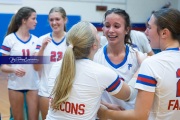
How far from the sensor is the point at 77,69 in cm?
144

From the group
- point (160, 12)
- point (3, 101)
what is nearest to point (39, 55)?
point (160, 12)

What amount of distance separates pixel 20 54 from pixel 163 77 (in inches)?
83.3

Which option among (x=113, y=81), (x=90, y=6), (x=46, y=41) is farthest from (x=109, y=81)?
(x=90, y=6)

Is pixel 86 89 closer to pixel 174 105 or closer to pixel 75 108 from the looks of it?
pixel 75 108

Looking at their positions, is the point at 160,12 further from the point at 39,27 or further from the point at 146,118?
the point at 39,27

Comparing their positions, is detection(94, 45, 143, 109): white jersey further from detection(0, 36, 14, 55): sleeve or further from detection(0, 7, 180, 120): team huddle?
detection(0, 36, 14, 55): sleeve

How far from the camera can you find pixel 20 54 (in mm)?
3102

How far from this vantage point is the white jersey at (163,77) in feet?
4.42

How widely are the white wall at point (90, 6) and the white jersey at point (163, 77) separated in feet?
15.2

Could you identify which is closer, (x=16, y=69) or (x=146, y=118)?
(x=146, y=118)

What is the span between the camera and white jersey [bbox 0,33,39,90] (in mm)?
3090

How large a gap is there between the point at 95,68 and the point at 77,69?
0.32ft

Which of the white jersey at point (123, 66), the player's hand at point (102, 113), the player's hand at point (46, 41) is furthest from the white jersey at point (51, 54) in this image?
the player's hand at point (102, 113)

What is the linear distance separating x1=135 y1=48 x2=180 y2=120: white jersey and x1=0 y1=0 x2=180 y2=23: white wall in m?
4.65
